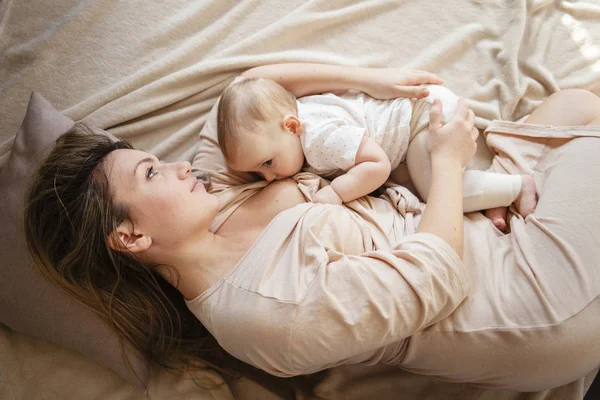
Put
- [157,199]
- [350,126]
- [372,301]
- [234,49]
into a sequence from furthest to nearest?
[234,49], [350,126], [157,199], [372,301]

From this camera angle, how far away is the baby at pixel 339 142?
1.27 metres

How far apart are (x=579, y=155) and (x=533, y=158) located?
5.6 inches

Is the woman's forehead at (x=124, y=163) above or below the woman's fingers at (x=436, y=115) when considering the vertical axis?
above

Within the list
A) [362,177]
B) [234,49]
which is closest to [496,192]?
[362,177]

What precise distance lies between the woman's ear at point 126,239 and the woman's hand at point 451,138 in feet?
2.45

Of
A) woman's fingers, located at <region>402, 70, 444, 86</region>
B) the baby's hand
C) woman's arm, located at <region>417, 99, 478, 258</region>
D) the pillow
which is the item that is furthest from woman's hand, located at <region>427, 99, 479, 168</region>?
the pillow

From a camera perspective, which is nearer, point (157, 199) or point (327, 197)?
point (157, 199)

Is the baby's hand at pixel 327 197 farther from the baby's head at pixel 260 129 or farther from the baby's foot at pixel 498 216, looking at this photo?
the baby's foot at pixel 498 216

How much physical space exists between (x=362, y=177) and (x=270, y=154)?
25 centimetres

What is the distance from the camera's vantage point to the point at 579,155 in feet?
3.99

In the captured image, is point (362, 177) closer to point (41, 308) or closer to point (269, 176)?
point (269, 176)

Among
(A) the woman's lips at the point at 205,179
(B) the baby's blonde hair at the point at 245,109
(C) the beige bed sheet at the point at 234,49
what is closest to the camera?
(B) the baby's blonde hair at the point at 245,109

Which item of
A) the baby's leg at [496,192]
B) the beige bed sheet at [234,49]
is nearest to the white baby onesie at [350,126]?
the baby's leg at [496,192]

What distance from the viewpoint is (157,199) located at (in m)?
1.13
